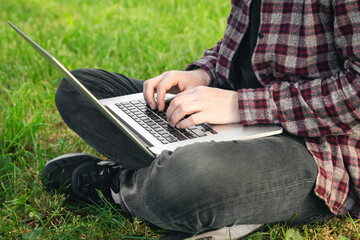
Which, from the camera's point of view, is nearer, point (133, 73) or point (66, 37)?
point (133, 73)

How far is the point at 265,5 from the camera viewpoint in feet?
5.15

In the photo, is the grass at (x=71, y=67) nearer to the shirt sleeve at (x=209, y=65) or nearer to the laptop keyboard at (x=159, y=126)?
the laptop keyboard at (x=159, y=126)

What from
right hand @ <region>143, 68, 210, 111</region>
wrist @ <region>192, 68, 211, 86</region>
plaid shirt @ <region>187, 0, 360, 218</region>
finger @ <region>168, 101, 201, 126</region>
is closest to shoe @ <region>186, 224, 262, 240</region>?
plaid shirt @ <region>187, 0, 360, 218</region>

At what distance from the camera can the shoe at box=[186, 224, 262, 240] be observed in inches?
58.8

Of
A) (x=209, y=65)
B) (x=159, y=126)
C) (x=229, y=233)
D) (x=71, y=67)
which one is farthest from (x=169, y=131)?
(x=71, y=67)

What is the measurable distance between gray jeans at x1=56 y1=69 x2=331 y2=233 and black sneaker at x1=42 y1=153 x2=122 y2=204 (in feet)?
0.98

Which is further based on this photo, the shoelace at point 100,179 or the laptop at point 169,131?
the shoelace at point 100,179

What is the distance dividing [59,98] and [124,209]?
629 mm

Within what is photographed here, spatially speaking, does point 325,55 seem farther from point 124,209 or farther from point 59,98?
point 59,98

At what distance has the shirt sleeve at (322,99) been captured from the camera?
54.1 inches

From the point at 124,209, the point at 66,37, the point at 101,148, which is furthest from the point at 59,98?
the point at 66,37

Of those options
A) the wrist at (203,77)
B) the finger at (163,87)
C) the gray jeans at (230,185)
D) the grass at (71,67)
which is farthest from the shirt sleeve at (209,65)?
the grass at (71,67)

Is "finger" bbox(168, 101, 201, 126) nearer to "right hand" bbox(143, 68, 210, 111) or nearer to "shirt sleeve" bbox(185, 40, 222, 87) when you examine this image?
"right hand" bbox(143, 68, 210, 111)

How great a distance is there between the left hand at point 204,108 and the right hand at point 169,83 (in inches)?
5.9
